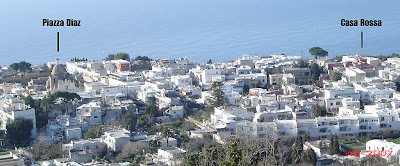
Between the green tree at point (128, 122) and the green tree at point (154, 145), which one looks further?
the green tree at point (128, 122)

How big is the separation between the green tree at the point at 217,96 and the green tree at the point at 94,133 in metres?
3.63

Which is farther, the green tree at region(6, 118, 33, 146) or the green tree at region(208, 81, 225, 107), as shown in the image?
the green tree at region(208, 81, 225, 107)

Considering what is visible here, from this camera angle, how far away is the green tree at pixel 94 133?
16781mm

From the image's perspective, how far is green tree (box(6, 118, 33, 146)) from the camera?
1670 centimetres

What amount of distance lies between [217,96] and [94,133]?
410 cm

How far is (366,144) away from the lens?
627 inches

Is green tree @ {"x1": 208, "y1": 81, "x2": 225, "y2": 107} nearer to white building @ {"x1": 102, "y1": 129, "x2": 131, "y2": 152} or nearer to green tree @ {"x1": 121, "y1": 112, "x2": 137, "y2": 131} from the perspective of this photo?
green tree @ {"x1": 121, "y1": 112, "x2": 137, "y2": 131}

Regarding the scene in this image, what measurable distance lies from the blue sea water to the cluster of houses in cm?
785

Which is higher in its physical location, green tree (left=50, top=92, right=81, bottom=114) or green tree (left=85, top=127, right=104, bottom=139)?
green tree (left=50, top=92, right=81, bottom=114)

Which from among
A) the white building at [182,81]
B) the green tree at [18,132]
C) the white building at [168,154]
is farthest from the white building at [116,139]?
the white building at [182,81]

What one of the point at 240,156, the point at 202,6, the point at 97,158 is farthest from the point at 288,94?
the point at 202,6

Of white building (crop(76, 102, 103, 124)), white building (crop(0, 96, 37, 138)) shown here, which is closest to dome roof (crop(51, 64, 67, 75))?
white building (crop(76, 102, 103, 124))

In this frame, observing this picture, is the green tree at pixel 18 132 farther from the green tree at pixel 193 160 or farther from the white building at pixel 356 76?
the white building at pixel 356 76

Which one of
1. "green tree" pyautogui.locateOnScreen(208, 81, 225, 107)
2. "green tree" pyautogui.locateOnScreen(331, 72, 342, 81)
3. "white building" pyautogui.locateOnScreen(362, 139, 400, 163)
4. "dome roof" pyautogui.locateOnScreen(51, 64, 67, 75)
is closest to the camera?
"white building" pyautogui.locateOnScreen(362, 139, 400, 163)
